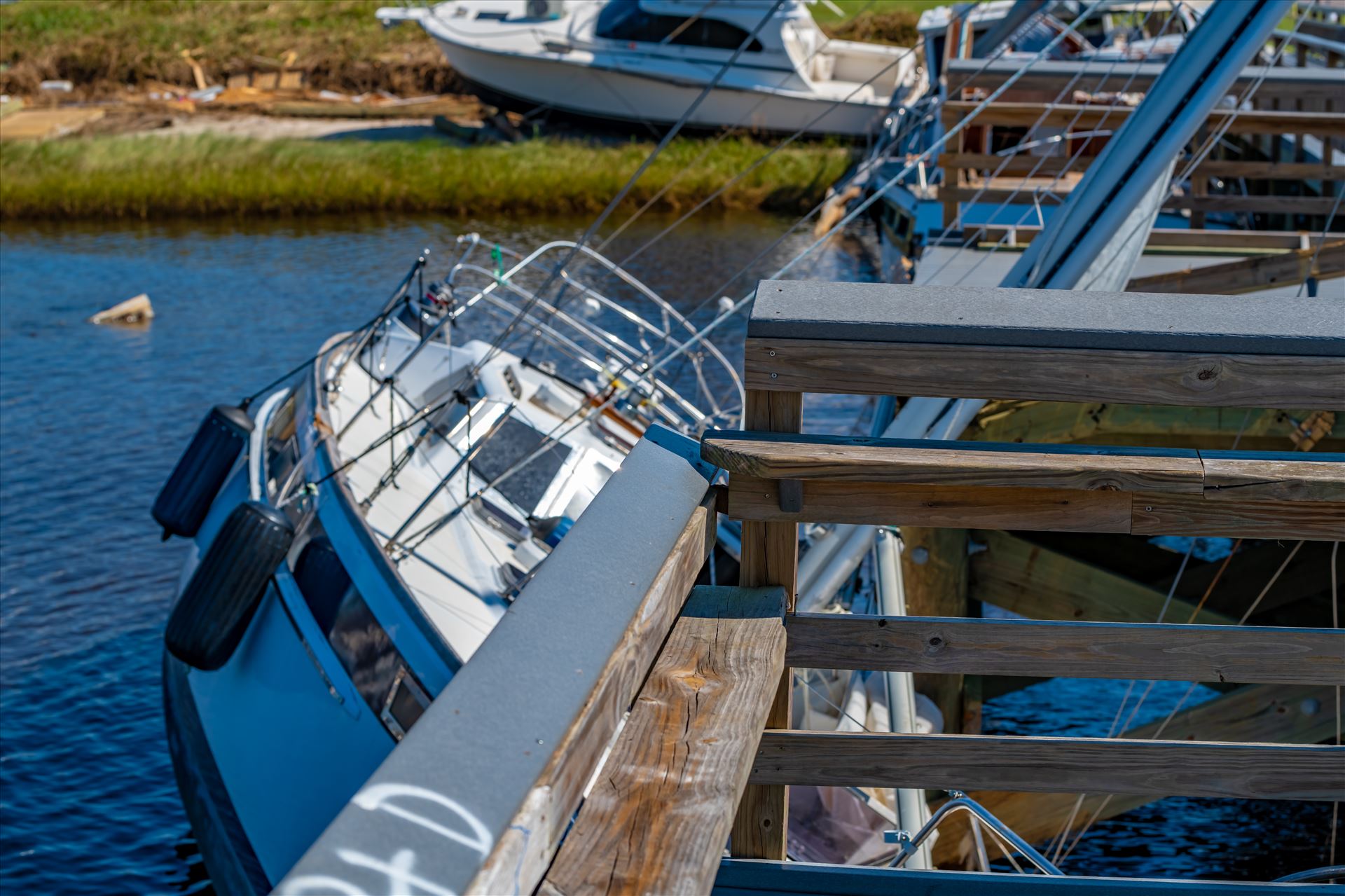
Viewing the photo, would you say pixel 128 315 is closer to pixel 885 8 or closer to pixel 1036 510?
pixel 1036 510

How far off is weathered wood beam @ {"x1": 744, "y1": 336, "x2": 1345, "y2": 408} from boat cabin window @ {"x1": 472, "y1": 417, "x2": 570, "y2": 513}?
520cm

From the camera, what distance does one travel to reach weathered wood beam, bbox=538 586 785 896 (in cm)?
181

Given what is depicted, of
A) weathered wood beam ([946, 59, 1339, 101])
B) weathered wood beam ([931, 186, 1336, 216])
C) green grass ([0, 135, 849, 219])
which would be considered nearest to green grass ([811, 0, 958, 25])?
green grass ([0, 135, 849, 219])

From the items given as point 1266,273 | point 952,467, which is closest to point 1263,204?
point 1266,273

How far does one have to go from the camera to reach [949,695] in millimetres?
7559

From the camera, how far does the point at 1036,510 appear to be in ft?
8.60

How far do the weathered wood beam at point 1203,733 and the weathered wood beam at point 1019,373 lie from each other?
14.1ft

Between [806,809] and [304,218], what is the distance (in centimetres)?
2140

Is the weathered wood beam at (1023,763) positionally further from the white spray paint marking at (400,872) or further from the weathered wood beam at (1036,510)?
the white spray paint marking at (400,872)

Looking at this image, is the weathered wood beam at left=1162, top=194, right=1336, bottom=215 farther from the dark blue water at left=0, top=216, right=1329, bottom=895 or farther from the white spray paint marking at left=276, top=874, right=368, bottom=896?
the white spray paint marking at left=276, top=874, right=368, bottom=896

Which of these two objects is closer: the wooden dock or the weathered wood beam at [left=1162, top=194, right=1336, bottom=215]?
the wooden dock

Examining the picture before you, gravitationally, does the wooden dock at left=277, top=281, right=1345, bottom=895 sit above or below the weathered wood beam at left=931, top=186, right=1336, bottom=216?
above

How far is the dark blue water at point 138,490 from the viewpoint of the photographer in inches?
320

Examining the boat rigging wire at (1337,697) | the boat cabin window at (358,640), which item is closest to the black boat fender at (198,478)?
the boat cabin window at (358,640)
